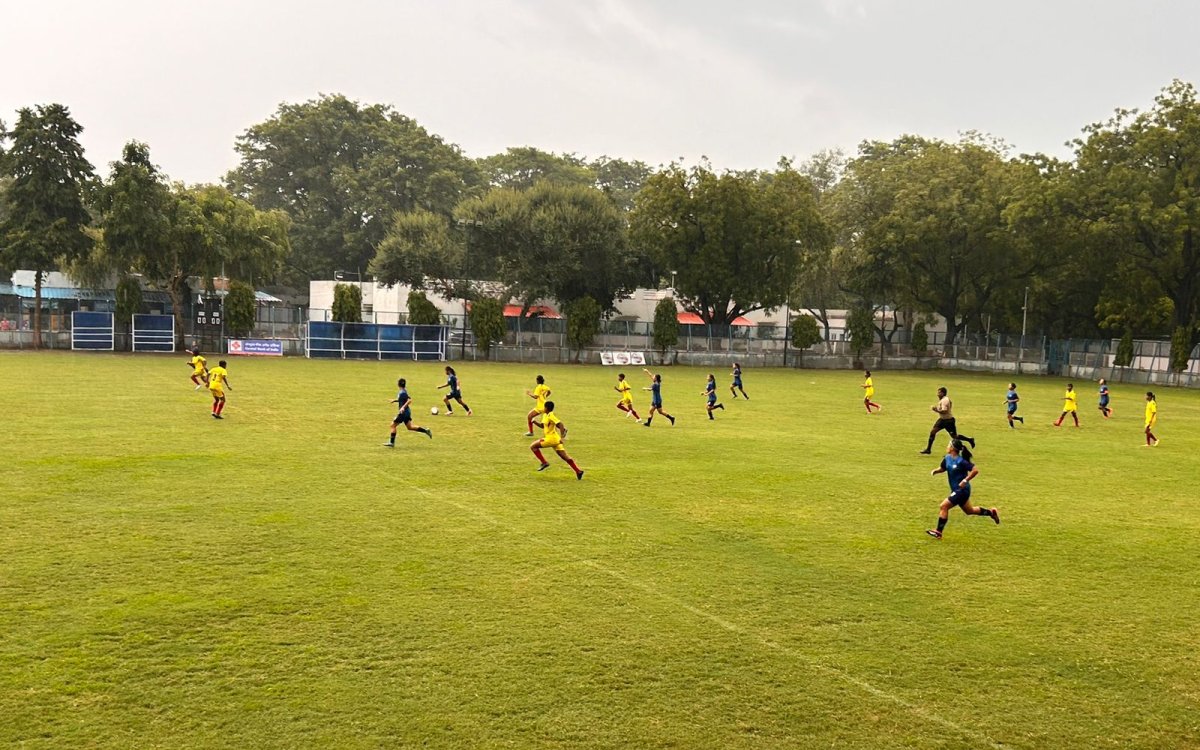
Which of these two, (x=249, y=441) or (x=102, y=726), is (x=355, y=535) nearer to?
(x=102, y=726)

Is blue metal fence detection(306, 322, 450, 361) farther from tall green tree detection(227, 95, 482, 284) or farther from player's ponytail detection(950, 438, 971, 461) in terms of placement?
player's ponytail detection(950, 438, 971, 461)

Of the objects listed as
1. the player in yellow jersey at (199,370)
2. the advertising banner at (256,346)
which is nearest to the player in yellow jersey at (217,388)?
the player in yellow jersey at (199,370)

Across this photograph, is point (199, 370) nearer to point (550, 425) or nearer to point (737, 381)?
point (550, 425)

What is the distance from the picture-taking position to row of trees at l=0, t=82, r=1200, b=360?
163 ft

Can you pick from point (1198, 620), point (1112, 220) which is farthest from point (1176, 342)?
point (1198, 620)

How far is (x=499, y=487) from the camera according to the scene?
15.4m

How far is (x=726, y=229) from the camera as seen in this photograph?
58156 mm

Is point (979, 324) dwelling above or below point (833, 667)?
above

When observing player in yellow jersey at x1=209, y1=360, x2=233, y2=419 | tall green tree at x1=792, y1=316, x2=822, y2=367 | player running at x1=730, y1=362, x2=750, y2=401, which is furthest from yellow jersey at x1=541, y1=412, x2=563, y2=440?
tall green tree at x1=792, y1=316, x2=822, y2=367

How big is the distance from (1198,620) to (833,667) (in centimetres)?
453

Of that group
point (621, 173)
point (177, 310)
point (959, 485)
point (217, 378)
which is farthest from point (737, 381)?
point (621, 173)

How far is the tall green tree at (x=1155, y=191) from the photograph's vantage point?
4791 cm

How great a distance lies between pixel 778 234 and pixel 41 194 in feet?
144

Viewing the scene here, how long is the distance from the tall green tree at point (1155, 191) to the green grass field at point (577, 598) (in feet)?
116
